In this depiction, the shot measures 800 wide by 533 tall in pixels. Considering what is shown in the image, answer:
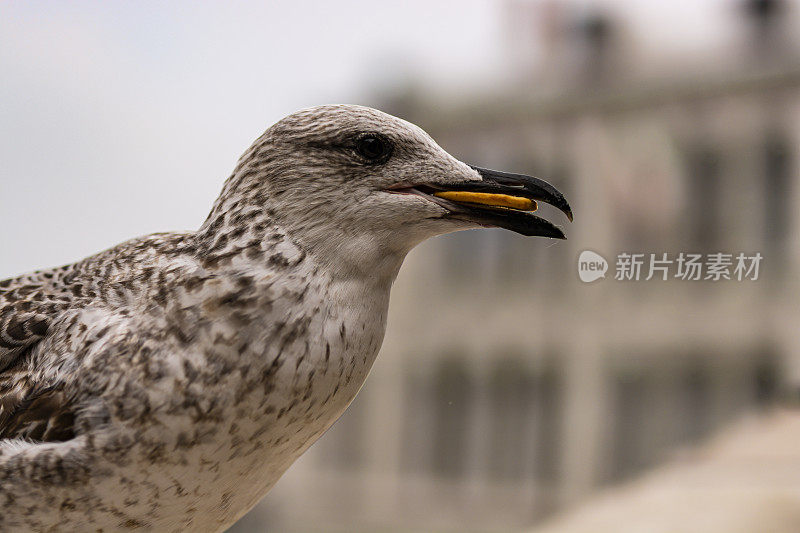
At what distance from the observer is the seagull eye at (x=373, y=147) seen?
1.85 ft

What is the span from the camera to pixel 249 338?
54 centimetres

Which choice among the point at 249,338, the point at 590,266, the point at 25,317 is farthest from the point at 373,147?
the point at 590,266

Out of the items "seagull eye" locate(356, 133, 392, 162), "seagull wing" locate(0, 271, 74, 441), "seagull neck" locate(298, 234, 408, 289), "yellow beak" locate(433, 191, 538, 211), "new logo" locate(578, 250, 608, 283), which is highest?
"seagull eye" locate(356, 133, 392, 162)

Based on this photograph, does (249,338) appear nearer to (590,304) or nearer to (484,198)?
(484,198)

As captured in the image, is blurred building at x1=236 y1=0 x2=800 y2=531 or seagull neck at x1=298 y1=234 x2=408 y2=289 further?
blurred building at x1=236 y1=0 x2=800 y2=531

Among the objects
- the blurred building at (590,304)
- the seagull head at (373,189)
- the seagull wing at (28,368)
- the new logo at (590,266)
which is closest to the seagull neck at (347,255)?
the seagull head at (373,189)

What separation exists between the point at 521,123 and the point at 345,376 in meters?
3.38

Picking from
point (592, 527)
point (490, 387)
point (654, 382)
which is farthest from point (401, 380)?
point (592, 527)

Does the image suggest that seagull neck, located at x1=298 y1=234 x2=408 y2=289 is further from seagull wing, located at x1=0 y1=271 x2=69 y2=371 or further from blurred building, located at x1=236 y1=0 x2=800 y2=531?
blurred building, located at x1=236 y1=0 x2=800 y2=531

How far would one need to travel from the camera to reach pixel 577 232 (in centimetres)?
379

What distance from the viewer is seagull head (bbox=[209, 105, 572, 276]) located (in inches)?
21.8

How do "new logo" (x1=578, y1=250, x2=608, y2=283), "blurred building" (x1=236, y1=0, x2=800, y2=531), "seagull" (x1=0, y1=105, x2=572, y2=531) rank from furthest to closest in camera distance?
"blurred building" (x1=236, y1=0, x2=800, y2=531) < "new logo" (x1=578, y1=250, x2=608, y2=283) < "seagull" (x1=0, y1=105, x2=572, y2=531)

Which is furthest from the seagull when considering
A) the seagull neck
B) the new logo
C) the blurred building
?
the blurred building

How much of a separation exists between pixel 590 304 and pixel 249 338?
3.97 metres
